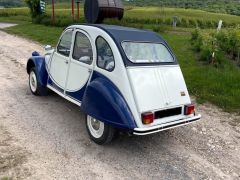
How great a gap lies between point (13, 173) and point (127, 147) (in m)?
1.85

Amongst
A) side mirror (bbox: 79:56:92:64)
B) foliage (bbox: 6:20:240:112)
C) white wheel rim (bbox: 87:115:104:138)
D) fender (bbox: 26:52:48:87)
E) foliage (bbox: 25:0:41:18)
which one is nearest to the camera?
white wheel rim (bbox: 87:115:104:138)

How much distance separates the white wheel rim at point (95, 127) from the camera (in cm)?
529

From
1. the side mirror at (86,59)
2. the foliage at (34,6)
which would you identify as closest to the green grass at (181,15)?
the foliage at (34,6)

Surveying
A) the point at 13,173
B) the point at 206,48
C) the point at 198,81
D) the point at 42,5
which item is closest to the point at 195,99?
the point at 198,81

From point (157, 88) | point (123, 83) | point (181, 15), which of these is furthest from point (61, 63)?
point (181, 15)

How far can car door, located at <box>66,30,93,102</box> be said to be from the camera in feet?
18.8

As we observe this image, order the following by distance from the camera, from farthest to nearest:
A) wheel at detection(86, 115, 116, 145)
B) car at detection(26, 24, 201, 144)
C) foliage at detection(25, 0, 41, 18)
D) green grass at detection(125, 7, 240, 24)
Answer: green grass at detection(125, 7, 240, 24), foliage at detection(25, 0, 41, 18), wheel at detection(86, 115, 116, 145), car at detection(26, 24, 201, 144)

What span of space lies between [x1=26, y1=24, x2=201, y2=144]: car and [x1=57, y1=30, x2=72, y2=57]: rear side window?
0.04 metres

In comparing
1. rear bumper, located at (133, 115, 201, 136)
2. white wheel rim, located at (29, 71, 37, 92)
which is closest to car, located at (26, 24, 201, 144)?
rear bumper, located at (133, 115, 201, 136)

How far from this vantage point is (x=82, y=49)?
6.01 m

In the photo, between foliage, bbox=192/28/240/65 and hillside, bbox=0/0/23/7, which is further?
hillside, bbox=0/0/23/7

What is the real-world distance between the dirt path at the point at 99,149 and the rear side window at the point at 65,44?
1.22m

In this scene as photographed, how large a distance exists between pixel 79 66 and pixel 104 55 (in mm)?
641

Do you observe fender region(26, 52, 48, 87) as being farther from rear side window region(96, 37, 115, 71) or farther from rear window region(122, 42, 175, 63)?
rear window region(122, 42, 175, 63)
